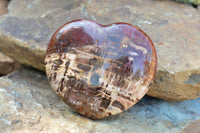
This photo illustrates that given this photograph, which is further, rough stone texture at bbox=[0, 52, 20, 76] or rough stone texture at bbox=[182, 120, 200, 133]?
rough stone texture at bbox=[0, 52, 20, 76]

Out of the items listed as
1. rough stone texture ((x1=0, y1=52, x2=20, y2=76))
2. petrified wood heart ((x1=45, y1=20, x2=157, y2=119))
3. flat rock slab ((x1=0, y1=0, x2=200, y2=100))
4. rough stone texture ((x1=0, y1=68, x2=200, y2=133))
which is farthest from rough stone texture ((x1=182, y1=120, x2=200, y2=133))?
rough stone texture ((x1=0, y1=52, x2=20, y2=76))

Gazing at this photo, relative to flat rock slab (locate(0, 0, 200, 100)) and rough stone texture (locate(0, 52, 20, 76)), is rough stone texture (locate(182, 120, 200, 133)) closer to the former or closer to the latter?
A: flat rock slab (locate(0, 0, 200, 100))

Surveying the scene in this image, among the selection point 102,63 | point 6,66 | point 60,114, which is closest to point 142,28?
point 102,63

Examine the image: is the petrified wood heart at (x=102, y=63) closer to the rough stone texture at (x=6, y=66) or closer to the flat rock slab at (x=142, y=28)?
the flat rock slab at (x=142, y=28)

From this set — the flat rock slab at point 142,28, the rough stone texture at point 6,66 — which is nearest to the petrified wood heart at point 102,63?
the flat rock slab at point 142,28

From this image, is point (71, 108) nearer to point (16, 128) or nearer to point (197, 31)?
point (16, 128)
